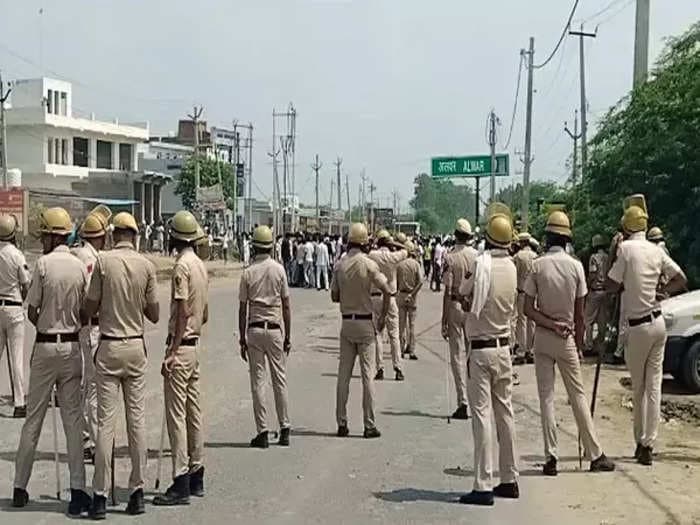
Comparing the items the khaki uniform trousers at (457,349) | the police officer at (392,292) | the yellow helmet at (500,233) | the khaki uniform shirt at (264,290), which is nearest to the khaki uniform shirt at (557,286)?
the yellow helmet at (500,233)

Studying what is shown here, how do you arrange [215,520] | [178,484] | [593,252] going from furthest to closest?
[593,252], [178,484], [215,520]

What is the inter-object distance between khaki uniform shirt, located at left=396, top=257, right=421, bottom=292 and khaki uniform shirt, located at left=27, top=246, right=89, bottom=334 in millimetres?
9683

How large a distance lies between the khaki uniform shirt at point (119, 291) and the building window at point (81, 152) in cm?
7247

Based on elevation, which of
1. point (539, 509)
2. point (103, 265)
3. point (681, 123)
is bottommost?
point (539, 509)

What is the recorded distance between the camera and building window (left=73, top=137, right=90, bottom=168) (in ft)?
255

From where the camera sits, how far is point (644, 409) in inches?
395

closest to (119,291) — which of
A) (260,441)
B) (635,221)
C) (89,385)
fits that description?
(89,385)

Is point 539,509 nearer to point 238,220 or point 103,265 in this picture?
point 103,265

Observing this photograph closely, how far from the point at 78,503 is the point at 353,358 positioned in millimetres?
4055

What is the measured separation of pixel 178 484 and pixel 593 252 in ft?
38.4

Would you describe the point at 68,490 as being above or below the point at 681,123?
below

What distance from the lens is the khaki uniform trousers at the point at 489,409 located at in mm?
8359

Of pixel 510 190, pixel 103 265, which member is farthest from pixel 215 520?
pixel 510 190

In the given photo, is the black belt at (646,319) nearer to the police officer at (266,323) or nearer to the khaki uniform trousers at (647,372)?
A: the khaki uniform trousers at (647,372)
